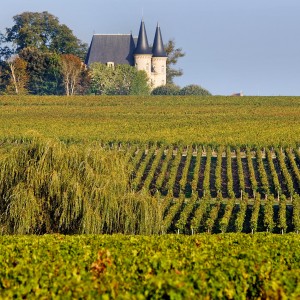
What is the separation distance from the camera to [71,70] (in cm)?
11556

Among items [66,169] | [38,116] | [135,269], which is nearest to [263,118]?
[38,116]

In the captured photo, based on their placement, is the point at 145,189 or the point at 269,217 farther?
the point at 269,217

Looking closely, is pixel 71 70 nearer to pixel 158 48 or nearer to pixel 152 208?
pixel 158 48

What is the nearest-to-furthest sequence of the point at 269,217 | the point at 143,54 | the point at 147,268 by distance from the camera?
the point at 147,268 → the point at 269,217 → the point at 143,54

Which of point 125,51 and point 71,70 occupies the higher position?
point 125,51

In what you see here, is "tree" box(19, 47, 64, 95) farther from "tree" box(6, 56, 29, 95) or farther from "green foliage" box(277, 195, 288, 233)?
"green foliage" box(277, 195, 288, 233)

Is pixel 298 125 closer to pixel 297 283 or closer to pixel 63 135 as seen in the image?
pixel 63 135

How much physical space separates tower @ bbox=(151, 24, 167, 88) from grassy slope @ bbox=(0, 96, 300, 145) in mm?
29383

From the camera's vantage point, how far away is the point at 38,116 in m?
77.5

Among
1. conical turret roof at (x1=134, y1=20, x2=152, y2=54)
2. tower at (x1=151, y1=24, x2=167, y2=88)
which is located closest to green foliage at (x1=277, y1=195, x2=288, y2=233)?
conical turret roof at (x1=134, y1=20, x2=152, y2=54)

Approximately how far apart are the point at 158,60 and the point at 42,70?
60.1 ft

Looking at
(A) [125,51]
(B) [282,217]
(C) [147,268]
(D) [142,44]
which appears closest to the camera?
(C) [147,268]

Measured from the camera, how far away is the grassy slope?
61.2m

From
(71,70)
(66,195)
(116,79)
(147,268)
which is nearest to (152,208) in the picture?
(66,195)
